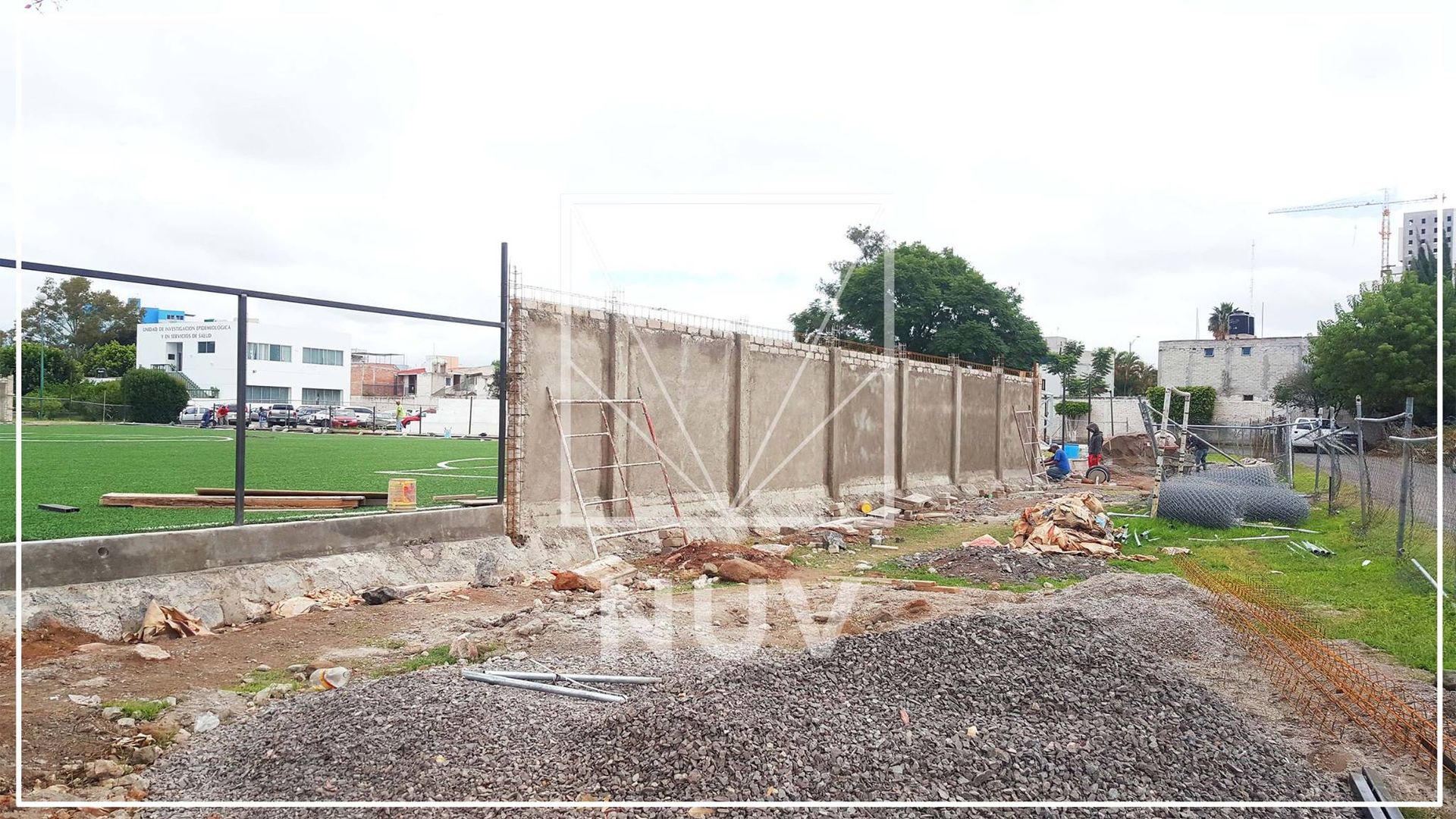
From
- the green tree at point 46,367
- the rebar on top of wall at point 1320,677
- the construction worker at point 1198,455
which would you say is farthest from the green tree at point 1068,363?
the green tree at point 46,367

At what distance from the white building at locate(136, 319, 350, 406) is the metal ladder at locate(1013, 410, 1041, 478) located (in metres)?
18.4

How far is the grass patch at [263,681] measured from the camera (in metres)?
5.31

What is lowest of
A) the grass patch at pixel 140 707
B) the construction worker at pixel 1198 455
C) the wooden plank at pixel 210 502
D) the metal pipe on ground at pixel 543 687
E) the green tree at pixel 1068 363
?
the grass patch at pixel 140 707

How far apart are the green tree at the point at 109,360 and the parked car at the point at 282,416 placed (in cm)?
473

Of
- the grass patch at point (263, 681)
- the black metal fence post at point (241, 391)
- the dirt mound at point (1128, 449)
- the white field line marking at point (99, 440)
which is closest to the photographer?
the grass patch at point (263, 681)

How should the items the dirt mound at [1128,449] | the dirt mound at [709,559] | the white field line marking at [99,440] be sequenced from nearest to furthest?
the dirt mound at [709,559]
the white field line marking at [99,440]
the dirt mound at [1128,449]

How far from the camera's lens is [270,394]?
36031 mm

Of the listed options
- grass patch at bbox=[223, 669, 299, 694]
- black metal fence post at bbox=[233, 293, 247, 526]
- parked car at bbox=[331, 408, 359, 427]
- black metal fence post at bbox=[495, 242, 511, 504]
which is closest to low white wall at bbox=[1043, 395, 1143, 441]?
parked car at bbox=[331, 408, 359, 427]

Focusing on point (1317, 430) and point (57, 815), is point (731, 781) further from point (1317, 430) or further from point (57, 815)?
point (1317, 430)

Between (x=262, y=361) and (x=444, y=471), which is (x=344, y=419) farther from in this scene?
(x=444, y=471)

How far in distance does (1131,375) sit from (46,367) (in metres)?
54.9

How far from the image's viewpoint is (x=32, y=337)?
28.2 metres

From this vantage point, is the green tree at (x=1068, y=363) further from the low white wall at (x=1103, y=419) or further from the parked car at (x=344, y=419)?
the parked car at (x=344, y=419)

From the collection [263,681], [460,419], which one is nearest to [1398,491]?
Answer: [263,681]
